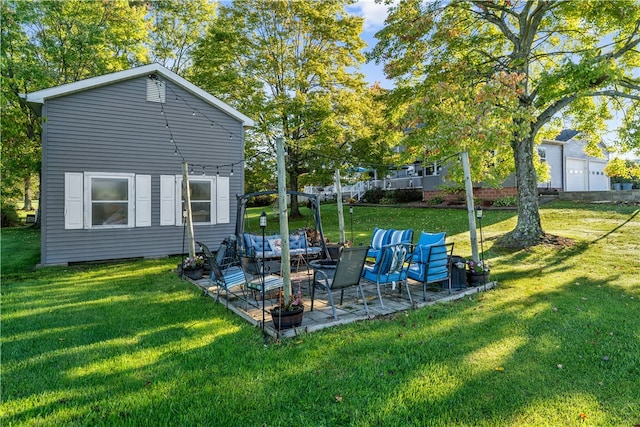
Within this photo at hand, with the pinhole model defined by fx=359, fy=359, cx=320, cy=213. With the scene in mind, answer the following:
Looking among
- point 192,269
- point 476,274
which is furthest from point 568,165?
point 192,269

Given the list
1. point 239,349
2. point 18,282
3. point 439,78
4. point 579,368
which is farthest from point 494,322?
point 18,282

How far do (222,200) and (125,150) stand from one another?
3.07 meters

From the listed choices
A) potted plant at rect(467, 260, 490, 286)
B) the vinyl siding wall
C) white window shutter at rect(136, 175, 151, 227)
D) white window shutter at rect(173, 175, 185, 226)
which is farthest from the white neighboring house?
white window shutter at rect(136, 175, 151, 227)

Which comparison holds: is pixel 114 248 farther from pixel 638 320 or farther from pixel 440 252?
pixel 638 320

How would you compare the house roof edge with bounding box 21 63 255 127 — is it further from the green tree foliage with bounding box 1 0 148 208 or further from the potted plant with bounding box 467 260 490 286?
the potted plant with bounding box 467 260 490 286

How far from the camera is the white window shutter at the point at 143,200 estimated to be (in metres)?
10.4

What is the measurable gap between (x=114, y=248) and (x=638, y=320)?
37.6 feet

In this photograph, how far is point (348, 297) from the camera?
6.16 meters

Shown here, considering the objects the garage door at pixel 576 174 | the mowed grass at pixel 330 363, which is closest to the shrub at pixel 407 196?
the garage door at pixel 576 174

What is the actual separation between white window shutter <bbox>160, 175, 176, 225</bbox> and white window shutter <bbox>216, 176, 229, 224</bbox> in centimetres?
130

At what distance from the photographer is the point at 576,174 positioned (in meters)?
25.0

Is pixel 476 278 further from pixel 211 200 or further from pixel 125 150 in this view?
pixel 125 150

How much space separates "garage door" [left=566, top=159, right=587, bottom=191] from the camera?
24.5 m

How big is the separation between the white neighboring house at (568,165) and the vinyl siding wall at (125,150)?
20.9 meters
